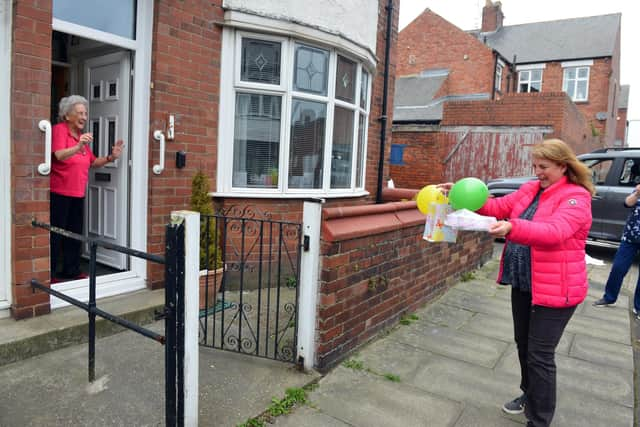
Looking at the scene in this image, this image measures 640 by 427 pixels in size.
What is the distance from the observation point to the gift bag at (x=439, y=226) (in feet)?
8.35

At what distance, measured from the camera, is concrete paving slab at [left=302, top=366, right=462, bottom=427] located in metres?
2.73

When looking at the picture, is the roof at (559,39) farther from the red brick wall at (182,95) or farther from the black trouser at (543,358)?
the black trouser at (543,358)

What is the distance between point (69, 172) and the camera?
386 cm

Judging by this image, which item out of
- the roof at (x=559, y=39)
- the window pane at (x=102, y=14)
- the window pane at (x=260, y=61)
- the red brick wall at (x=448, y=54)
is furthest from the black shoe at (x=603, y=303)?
the roof at (x=559, y=39)

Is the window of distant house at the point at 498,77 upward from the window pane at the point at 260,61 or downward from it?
upward

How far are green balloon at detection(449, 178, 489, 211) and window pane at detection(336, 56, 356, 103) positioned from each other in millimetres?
3552

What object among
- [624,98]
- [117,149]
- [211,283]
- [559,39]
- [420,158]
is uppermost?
[624,98]

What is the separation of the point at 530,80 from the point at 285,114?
23404mm

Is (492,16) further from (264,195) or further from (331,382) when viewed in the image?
(331,382)

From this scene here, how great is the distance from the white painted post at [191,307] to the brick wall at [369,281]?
1.05 meters

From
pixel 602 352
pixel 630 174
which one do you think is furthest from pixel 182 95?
pixel 630 174

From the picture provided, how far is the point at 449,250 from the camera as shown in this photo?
5.56 metres

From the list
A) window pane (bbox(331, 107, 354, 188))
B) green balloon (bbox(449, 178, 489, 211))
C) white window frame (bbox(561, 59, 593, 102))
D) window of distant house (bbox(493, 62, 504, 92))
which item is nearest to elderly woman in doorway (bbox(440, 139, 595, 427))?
green balloon (bbox(449, 178, 489, 211))

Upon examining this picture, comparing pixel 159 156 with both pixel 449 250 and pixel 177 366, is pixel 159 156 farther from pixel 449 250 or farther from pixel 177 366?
pixel 449 250
